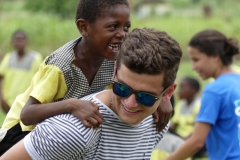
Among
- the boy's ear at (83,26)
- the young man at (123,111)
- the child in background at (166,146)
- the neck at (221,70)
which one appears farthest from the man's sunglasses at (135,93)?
the neck at (221,70)

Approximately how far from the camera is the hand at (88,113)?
7.53ft

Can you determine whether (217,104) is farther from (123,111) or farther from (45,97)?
(123,111)

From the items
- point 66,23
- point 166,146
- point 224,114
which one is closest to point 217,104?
point 224,114

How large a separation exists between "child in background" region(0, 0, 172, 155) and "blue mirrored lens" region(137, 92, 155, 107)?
1.17 feet

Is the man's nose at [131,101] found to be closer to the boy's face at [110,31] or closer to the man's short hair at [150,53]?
the man's short hair at [150,53]

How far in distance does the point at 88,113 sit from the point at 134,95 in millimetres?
208

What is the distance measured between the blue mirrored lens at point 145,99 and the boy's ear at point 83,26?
1003 mm

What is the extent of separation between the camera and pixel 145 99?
2.33m

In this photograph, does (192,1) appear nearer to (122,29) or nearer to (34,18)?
(34,18)

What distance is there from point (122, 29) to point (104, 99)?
2.58ft

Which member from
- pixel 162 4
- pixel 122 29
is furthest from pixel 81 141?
pixel 162 4

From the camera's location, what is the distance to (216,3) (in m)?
27.3

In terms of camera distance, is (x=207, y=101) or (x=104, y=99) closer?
(x=104, y=99)

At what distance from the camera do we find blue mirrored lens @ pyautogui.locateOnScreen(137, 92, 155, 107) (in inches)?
91.2
